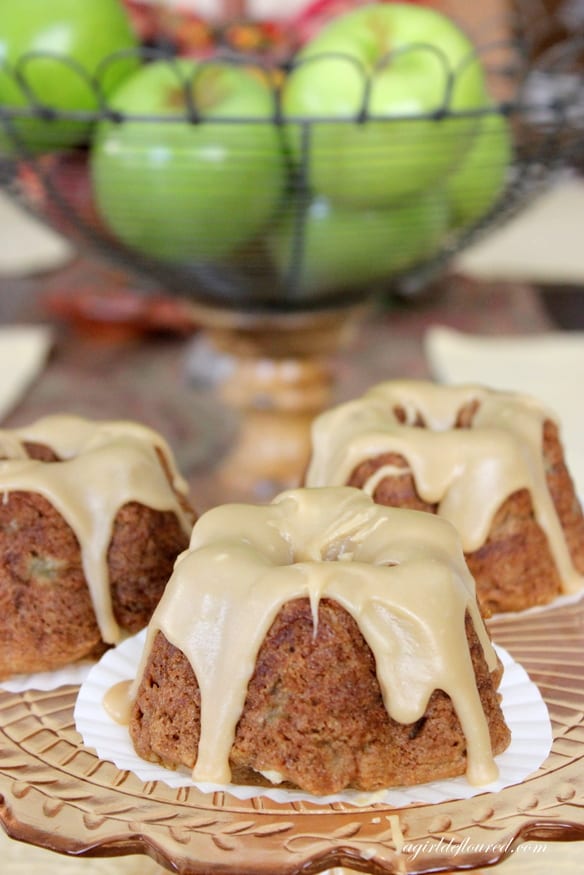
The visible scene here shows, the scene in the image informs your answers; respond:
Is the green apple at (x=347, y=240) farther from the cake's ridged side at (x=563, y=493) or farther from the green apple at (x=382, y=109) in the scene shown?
the cake's ridged side at (x=563, y=493)

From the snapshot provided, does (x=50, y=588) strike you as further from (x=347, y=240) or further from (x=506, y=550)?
(x=347, y=240)

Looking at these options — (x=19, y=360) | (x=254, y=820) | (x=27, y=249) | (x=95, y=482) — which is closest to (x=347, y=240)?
(x=95, y=482)

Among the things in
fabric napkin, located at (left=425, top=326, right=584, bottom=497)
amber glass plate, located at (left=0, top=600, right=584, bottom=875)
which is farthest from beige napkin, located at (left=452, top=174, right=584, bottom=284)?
amber glass plate, located at (left=0, top=600, right=584, bottom=875)

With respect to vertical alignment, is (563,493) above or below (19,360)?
above

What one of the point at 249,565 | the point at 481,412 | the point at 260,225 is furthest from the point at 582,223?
the point at 249,565

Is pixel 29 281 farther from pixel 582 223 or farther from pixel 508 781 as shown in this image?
pixel 508 781

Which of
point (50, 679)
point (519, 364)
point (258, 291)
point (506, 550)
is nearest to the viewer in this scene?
point (50, 679)
